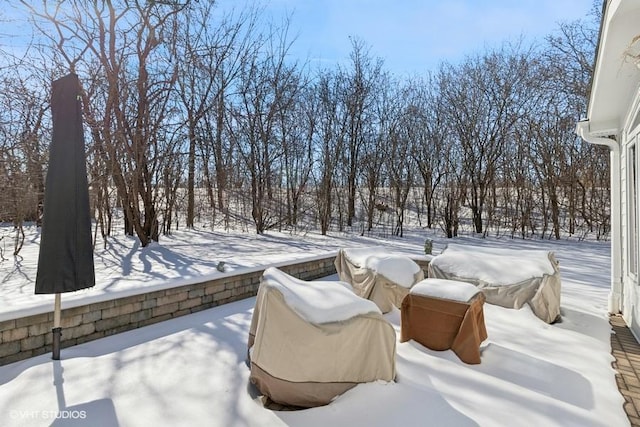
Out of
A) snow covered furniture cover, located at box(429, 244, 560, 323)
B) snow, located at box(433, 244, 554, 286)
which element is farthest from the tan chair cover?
snow, located at box(433, 244, 554, 286)

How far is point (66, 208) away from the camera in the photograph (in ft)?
9.27

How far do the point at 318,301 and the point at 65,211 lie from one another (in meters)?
2.11

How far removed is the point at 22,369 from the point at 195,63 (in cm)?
869

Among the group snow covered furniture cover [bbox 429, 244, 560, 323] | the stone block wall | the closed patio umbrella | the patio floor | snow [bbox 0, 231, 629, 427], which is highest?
the closed patio umbrella

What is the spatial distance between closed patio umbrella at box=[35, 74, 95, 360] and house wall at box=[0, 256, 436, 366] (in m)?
0.38

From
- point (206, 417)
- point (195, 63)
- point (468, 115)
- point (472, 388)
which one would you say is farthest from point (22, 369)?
point (468, 115)

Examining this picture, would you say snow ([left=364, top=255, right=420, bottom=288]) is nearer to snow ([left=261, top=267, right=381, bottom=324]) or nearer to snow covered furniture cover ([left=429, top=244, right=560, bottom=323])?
snow covered furniture cover ([left=429, top=244, right=560, bottom=323])

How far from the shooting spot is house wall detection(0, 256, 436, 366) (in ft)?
9.96

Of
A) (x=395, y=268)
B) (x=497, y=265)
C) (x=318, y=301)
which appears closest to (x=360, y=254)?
(x=395, y=268)

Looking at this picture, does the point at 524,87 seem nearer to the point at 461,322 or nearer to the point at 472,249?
the point at 472,249

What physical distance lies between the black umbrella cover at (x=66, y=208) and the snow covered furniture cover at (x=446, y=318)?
2801 millimetres

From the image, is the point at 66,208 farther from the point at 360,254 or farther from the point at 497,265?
the point at 497,265

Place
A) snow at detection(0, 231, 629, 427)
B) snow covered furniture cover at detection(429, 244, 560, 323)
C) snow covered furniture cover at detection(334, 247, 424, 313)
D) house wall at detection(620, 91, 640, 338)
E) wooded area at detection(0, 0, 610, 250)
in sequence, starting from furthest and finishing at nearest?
wooded area at detection(0, 0, 610, 250) < snow covered furniture cover at detection(334, 247, 424, 313) < snow covered furniture cover at detection(429, 244, 560, 323) < house wall at detection(620, 91, 640, 338) < snow at detection(0, 231, 629, 427)

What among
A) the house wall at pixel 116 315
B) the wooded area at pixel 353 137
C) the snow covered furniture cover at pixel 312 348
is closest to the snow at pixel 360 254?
the house wall at pixel 116 315
